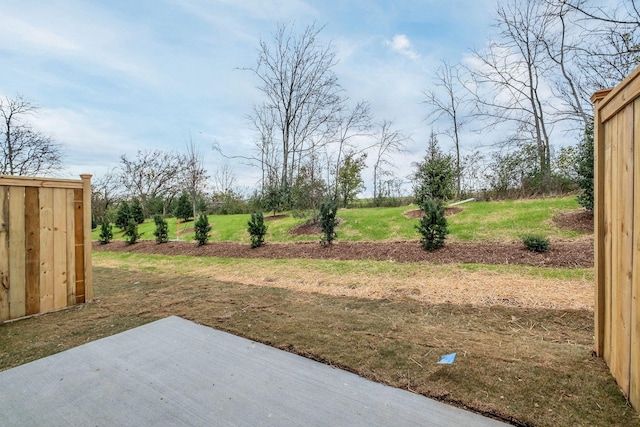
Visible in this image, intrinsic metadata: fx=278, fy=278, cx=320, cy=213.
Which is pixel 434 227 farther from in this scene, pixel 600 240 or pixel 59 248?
pixel 59 248

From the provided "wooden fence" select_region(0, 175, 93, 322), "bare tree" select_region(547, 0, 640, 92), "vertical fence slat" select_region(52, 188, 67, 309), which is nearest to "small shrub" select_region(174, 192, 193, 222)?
"wooden fence" select_region(0, 175, 93, 322)

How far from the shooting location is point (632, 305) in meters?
1.34

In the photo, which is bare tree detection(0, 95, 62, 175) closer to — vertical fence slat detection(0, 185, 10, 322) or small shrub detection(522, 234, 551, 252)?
vertical fence slat detection(0, 185, 10, 322)

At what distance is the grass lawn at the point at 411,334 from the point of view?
1.46m

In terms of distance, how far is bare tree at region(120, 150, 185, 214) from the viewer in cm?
2064

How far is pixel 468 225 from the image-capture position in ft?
23.3

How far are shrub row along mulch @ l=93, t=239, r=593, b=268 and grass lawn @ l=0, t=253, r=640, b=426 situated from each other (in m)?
0.56

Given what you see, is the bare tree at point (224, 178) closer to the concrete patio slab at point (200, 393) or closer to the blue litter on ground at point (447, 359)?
the concrete patio slab at point (200, 393)

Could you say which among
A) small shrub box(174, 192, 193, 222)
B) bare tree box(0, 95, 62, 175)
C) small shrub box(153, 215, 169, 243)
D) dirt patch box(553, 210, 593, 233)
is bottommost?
small shrub box(153, 215, 169, 243)

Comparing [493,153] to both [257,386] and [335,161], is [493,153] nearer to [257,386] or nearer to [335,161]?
[335,161]

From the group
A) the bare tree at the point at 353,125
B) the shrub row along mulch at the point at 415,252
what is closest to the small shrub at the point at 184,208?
the shrub row along mulch at the point at 415,252

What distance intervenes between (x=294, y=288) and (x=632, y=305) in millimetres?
Answer: 3412

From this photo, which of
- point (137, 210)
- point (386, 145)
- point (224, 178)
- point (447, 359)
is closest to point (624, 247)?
point (447, 359)

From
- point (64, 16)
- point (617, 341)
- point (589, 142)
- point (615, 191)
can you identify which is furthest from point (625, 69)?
point (64, 16)
